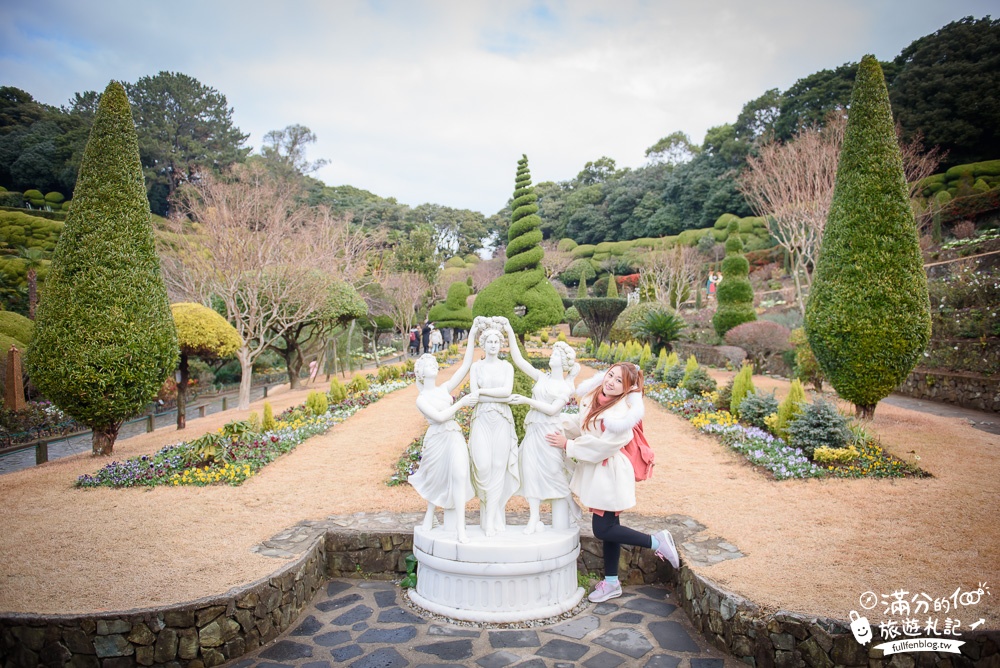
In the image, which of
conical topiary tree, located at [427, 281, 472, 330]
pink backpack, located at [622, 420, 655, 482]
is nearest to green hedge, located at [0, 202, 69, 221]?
conical topiary tree, located at [427, 281, 472, 330]

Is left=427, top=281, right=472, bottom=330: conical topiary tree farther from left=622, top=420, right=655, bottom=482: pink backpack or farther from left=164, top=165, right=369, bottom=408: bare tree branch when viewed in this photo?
left=622, top=420, right=655, bottom=482: pink backpack

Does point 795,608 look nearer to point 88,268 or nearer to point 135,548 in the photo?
point 135,548

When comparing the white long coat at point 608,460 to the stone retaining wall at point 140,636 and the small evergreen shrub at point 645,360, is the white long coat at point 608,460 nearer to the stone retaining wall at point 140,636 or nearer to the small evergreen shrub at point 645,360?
the stone retaining wall at point 140,636

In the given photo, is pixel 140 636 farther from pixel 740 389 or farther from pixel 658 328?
pixel 658 328

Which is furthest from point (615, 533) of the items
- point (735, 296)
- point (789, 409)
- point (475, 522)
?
point (735, 296)

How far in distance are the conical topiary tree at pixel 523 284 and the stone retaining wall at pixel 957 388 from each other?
24.0 ft

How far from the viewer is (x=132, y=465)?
23.3 ft

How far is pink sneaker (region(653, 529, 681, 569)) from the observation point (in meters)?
4.31

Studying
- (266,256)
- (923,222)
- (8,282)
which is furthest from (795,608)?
(923,222)

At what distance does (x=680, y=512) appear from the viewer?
562cm

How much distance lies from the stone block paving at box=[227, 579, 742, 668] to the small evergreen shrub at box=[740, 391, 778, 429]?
505cm

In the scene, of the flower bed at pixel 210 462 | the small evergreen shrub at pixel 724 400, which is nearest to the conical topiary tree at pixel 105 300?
the flower bed at pixel 210 462

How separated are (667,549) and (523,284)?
9.75 m

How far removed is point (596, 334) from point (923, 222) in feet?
46.9
